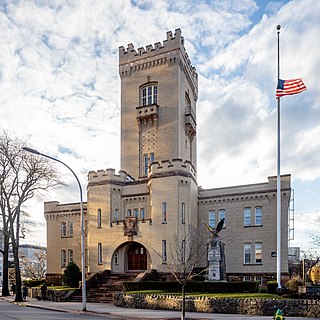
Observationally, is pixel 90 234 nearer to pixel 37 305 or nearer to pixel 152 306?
pixel 37 305

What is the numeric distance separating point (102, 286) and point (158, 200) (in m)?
8.65

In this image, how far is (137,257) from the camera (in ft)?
131

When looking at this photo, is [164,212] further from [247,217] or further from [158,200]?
[247,217]

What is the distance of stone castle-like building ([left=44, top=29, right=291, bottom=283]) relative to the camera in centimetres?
3744

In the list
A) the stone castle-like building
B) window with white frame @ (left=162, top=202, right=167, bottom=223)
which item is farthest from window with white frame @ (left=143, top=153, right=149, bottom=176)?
window with white frame @ (left=162, top=202, right=167, bottom=223)

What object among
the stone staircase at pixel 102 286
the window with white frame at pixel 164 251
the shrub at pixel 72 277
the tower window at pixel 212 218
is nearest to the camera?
the stone staircase at pixel 102 286

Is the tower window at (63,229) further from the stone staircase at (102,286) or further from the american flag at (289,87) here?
the american flag at (289,87)

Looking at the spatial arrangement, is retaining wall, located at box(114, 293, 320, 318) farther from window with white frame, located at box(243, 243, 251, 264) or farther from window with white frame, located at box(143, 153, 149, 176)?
window with white frame, located at box(143, 153, 149, 176)

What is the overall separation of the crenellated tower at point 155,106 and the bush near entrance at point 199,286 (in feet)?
50.8

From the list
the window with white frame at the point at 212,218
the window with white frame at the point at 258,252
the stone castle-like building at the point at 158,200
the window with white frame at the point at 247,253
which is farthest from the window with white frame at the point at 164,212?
the window with white frame at the point at 258,252

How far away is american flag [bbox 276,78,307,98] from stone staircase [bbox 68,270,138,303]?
768 inches

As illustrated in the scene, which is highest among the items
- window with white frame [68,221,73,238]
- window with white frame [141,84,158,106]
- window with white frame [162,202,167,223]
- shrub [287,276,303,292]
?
window with white frame [141,84,158,106]

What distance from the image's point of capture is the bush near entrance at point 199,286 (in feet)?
91.3

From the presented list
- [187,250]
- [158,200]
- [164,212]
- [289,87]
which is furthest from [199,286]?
[289,87]
